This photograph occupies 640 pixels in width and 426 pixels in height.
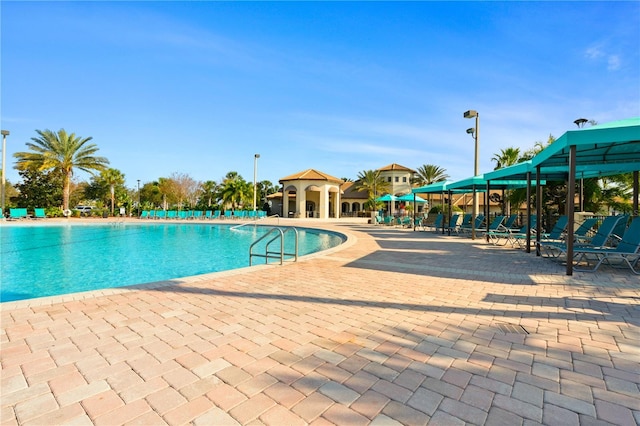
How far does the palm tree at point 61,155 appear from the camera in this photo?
99.5 feet

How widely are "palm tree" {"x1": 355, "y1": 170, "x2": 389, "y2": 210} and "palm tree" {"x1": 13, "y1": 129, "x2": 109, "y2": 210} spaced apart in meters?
30.2

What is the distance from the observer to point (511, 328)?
3.40 metres

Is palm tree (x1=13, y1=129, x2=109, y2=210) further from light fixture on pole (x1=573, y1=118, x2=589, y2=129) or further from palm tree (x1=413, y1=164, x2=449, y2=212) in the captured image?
palm tree (x1=413, y1=164, x2=449, y2=212)

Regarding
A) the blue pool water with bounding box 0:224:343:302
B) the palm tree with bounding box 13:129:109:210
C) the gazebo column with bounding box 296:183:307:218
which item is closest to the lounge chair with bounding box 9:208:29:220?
the palm tree with bounding box 13:129:109:210

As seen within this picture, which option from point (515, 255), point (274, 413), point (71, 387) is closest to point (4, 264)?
point (71, 387)

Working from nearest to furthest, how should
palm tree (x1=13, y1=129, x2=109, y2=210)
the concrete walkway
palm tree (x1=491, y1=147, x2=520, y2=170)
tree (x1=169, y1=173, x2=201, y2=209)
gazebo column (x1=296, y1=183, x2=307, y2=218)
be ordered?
the concrete walkway < palm tree (x1=491, y1=147, x2=520, y2=170) < palm tree (x1=13, y1=129, x2=109, y2=210) < gazebo column (x1=296, y1=183, x2=307, y2=218) < tree (x1=169, y1=173, x2=201, y2=209)

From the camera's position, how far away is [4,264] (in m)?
9.47

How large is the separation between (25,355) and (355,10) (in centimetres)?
1111

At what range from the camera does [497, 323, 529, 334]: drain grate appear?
3.31 meters

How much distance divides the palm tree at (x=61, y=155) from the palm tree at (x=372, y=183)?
99.2 ft

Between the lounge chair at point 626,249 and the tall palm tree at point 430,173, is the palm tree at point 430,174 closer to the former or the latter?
the tall palm tree at point 430,173

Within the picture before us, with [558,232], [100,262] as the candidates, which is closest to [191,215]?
[100,262]

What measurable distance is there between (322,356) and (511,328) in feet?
6.83

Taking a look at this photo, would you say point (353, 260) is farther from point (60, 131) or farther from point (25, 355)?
point (60, 131)
